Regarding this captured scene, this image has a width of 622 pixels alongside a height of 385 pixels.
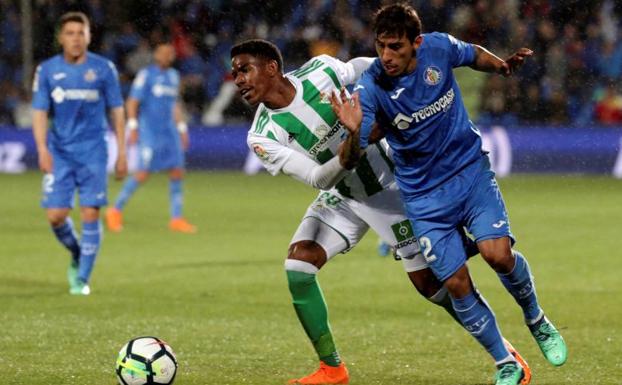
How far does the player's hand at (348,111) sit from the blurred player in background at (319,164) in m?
0.44

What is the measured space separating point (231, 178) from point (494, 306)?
12.6 m

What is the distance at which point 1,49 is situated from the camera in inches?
993

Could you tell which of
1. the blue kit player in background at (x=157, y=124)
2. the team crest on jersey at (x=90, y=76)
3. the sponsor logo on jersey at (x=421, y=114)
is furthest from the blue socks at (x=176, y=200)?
the sponsor logo on jersey at (x=421, y=114)

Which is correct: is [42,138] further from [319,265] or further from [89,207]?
[319,265]

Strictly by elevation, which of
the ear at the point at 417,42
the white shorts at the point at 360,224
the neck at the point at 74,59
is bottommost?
the neck at the point at 74,59

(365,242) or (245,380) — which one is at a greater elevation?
(245,380)

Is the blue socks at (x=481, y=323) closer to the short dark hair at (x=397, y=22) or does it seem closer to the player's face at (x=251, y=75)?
the short dark hair at (x=397, y=22)

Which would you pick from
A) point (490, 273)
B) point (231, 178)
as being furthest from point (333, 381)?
point (231, 178)

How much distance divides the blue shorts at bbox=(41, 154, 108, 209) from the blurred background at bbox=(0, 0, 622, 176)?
11.6 m

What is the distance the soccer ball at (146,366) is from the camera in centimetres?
650

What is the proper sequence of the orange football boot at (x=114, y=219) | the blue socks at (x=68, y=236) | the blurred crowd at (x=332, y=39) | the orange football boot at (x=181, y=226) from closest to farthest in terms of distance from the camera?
1. the blue socks at (x=68, y=236)
2. the orange football boot at (x=181, y=226)
3. the orange football boot at (x=114, y=219)
4. the blurred crowd at (x=332, y=39)

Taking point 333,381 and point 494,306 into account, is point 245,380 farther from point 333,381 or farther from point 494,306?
point 494,306

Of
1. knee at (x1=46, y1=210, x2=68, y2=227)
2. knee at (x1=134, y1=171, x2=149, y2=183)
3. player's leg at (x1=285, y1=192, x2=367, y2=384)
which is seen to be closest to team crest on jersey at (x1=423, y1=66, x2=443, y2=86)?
player's leg at (x1=285, y1=192, x2=367, y2=384)

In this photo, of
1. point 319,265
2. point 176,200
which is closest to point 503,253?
point 319,265
